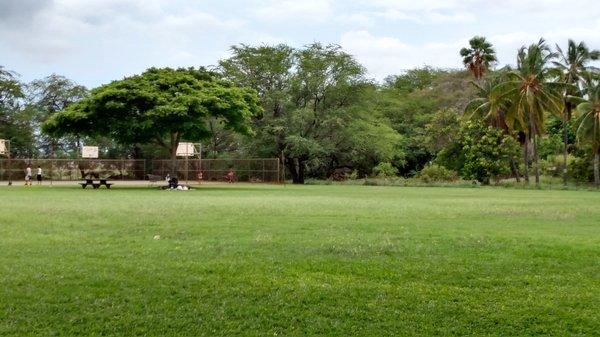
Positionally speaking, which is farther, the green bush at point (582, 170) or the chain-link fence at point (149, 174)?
the chain-link fence at point (149, 174)

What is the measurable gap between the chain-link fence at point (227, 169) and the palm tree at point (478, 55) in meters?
20.4

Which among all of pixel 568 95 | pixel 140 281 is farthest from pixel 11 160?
pixel 140 281

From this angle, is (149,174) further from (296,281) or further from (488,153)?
(296,281)

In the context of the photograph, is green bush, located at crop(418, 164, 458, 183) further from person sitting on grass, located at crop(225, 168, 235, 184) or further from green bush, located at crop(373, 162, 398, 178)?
person sitting on grass, located at crop(225, 168, 235, 184)

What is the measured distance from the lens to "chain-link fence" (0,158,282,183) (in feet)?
164

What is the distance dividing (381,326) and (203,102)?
97.6 feet

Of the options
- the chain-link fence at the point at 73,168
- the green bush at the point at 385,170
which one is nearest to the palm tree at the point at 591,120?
the green bush at the point at 385,170

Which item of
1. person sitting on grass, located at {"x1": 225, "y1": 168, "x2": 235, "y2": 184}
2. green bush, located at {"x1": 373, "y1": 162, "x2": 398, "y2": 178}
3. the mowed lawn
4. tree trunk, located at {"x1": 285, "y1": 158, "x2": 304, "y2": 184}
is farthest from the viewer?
tree trunk, located at {"x1": 285, "y1": 158, "x2": 304, "y2": 184}

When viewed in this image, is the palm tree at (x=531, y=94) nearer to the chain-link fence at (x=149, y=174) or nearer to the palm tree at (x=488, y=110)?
the palm tree at (x=488, y=110)

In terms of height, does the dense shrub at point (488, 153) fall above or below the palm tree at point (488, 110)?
below

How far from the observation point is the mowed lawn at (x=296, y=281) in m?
5.70

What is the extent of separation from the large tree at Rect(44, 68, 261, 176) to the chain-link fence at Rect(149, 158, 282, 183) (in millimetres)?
12432

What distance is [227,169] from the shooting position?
171 ft

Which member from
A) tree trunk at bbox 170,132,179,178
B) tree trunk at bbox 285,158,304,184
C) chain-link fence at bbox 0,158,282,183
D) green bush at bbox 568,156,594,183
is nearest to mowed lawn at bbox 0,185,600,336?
tree trunk at bbox 170,132,179,178
